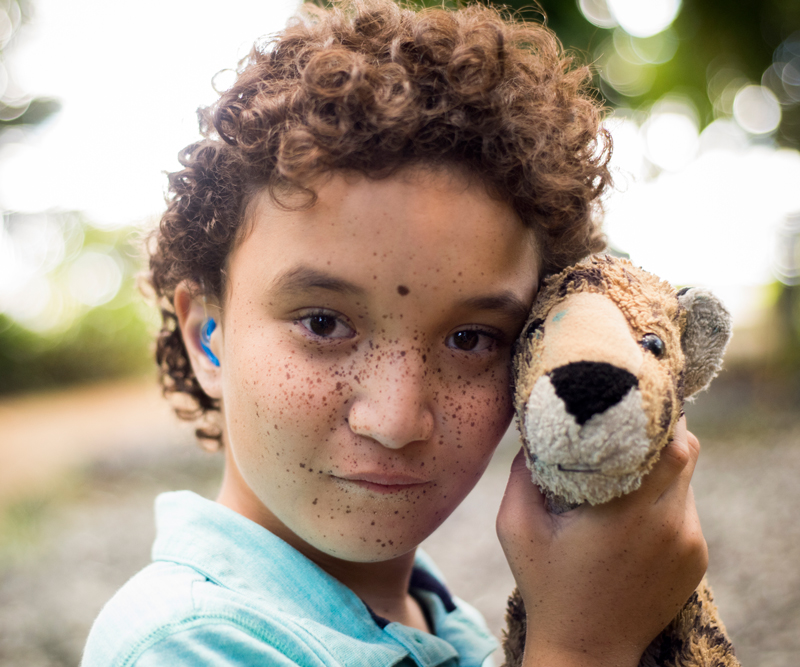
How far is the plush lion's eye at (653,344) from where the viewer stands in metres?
0.66

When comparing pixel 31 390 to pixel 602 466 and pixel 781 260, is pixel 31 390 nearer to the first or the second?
pixel 602 466

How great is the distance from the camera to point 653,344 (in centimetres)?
67

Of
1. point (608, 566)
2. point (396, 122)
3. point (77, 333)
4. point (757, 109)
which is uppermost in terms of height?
point (757, 109)

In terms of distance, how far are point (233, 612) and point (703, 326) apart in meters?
0.71

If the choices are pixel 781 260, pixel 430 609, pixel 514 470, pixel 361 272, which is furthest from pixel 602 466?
pixel 781 260

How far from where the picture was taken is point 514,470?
819 mm

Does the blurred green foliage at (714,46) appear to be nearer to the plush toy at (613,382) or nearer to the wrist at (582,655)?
the plush toy at (613,382)

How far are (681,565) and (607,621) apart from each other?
0.40 ft

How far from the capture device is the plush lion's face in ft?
1.87

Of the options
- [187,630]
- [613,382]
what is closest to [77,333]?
[187,630]

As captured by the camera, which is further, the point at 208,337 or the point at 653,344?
the point at 208,337

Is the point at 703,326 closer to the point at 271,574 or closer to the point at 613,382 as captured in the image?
the point at 613,382

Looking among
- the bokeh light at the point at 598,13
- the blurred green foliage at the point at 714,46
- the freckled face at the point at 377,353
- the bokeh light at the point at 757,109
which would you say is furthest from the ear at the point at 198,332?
the bokeh light at the point at 757,109

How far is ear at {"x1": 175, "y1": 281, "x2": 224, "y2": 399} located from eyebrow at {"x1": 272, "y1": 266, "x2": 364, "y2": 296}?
0.76 feet
